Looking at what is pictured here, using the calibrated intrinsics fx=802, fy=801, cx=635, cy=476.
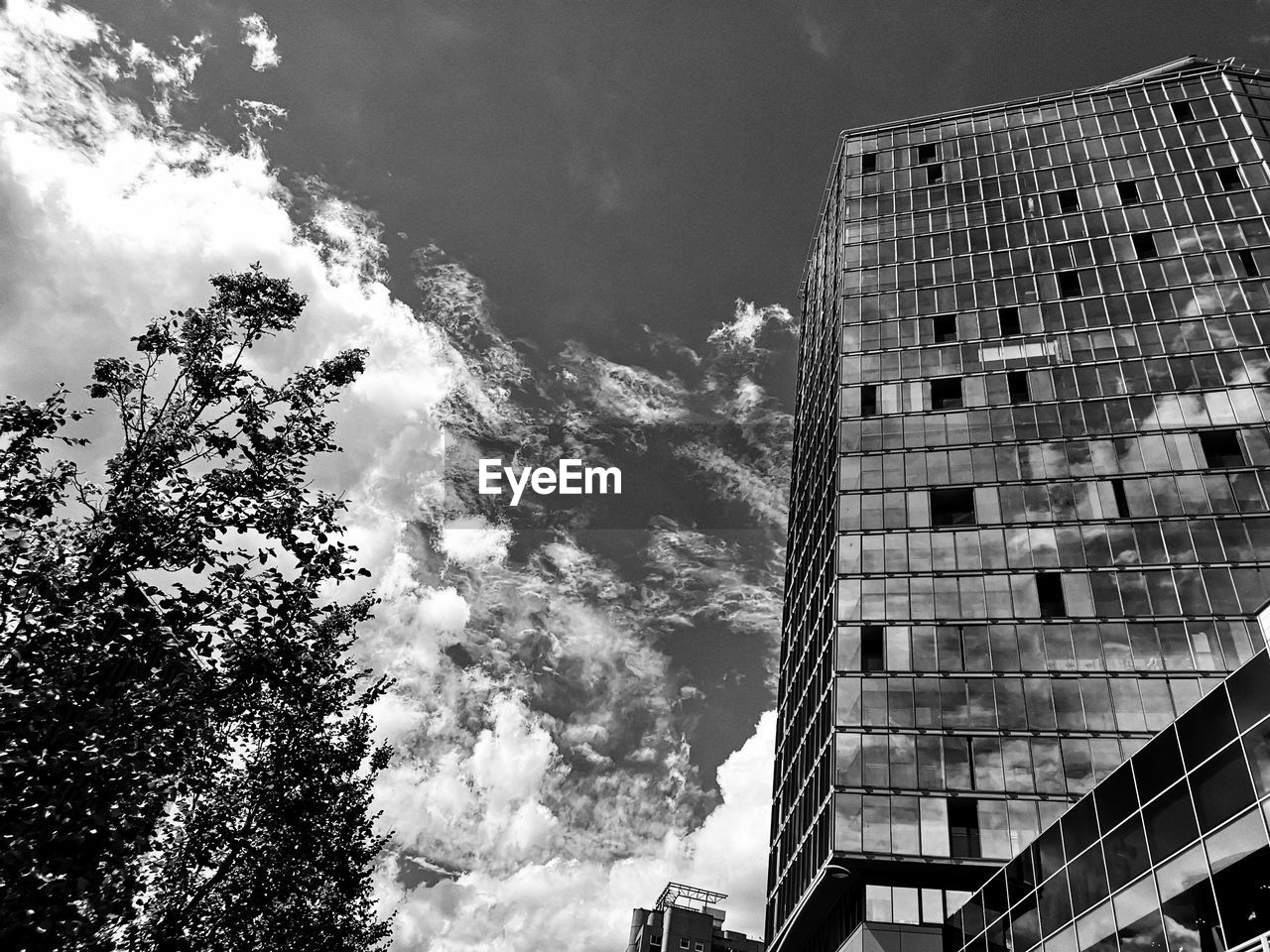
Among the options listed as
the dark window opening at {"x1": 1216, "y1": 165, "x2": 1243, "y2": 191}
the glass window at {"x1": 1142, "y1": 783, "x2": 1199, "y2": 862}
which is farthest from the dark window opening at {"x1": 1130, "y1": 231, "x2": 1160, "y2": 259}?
the glass window at {"x1": 1142, "y1": 783, "x2": 1199, "y2": 862}

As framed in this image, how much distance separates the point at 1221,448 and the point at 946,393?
52.0 feet

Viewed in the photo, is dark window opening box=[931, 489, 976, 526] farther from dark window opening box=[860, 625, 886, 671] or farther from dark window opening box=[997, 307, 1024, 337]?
dark window opening box=[997, 307, 1024, 337]

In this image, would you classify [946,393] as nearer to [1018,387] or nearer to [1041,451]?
[1018,387]

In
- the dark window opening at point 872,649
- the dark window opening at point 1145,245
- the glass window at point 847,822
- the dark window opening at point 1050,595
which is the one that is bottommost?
the glass window at point 847,822

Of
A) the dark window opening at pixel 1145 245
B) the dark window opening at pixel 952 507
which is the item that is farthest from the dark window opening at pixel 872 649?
the dark window opening at pixel 1145 245

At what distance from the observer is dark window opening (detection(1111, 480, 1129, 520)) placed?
46000mm

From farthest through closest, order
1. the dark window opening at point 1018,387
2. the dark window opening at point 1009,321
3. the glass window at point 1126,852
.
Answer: the dark window opening at point 1009,321, the dark window opening at point 1018,387, the glass window at point 1126,852

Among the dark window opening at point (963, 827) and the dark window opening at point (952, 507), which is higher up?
the dark window opening at point (952, 507)

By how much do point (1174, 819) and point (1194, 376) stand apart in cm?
3955

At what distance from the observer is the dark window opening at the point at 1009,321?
A: 5612cm

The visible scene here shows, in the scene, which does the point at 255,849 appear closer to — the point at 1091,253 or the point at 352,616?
the point at 352,616

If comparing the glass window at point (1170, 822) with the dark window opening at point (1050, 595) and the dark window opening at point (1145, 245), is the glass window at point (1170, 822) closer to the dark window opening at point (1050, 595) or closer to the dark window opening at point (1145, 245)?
the dark window opening at point (1050, 595)

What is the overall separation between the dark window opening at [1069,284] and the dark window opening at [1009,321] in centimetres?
337

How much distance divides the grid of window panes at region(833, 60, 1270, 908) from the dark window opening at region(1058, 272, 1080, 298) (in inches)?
11.6
